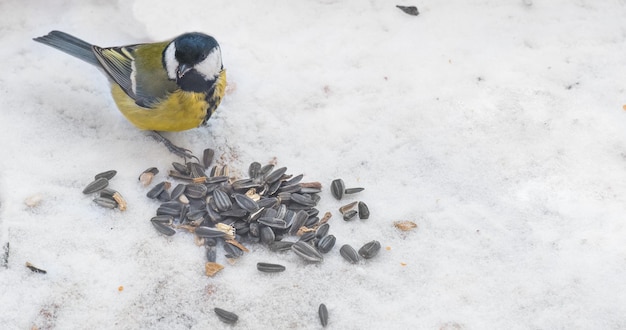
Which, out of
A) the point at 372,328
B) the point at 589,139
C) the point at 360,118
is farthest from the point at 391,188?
the point at 589,139

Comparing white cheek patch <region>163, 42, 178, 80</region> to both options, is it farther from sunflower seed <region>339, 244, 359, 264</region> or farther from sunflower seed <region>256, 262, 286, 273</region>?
sunflower seed <region>339, 244, 359, 264</region>

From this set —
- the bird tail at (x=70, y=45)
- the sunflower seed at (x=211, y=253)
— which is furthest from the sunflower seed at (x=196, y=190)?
the bird tail at (x=70, y=45)

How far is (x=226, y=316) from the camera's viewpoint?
3.26m

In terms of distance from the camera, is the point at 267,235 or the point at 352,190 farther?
the point at 352,190

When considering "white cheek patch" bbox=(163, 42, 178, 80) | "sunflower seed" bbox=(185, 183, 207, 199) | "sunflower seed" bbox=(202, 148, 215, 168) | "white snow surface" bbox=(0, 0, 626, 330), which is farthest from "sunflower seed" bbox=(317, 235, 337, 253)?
"white cheek patch" bbox=(163, 42, 178, 80)

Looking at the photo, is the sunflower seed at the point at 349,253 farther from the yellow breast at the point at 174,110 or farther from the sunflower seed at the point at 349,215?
the yellow breast at the point at 174,110

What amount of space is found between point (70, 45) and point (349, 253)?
209 centimetres

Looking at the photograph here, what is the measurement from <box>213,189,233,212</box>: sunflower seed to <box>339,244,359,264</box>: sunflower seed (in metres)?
0.65

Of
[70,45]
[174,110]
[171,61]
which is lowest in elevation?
[174,110]

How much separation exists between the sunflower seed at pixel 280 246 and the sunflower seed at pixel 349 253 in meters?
0.27

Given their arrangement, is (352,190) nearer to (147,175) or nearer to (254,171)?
(254,171)

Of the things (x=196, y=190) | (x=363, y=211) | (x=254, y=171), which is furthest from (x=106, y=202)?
(x=363, y=211)

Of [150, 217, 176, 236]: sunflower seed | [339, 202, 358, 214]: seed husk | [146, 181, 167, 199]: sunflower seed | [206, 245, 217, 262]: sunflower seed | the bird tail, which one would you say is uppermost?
the bird tail

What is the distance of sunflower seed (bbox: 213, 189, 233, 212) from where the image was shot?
380 cm
